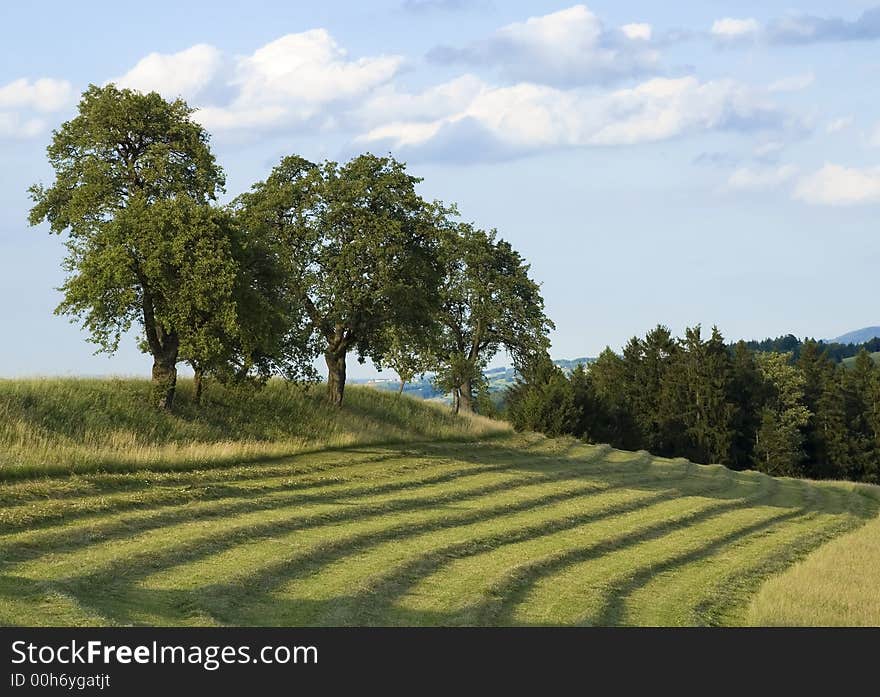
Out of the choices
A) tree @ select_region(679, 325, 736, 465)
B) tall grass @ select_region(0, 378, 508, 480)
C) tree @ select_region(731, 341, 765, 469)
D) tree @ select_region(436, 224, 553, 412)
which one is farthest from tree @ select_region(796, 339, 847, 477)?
tall grass @ select_region(0, 378, 508, 480)

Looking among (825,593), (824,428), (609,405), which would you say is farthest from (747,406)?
(825,593)

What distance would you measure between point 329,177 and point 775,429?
5647cm

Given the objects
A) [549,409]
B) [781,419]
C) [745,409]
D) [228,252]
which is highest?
[228,252]

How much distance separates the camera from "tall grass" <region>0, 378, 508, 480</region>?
27.9 m

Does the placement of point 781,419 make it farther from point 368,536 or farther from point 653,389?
point 368,536

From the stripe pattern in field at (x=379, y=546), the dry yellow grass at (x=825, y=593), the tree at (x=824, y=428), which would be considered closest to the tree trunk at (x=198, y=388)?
the stripe pattern in field at (x=379, y=546)

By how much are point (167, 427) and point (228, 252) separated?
21.1 ft

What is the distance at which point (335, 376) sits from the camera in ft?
150

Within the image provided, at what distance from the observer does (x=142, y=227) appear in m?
34.5

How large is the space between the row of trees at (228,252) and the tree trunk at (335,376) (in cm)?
5

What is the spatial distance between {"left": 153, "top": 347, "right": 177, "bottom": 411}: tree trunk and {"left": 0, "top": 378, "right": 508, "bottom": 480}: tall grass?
0.54 metres

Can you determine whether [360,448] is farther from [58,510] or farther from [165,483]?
[58,510]
